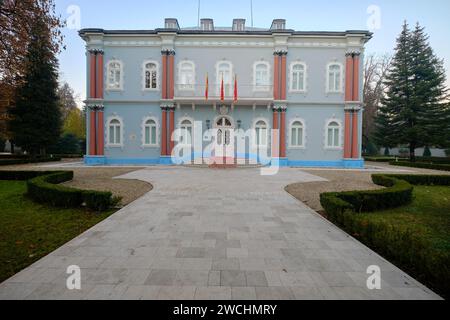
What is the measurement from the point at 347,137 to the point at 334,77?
18.1 ft

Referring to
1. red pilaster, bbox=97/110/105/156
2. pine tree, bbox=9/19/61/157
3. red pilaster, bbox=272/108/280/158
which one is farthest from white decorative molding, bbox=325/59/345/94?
pine tree, bbox=9/19/61/157

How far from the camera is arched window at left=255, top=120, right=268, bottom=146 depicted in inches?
856

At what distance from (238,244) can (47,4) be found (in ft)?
46.0

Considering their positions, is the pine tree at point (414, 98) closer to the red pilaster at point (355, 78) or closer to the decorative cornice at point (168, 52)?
the red pilaster at point (355, 78)

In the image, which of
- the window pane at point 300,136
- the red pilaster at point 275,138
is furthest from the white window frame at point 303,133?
the red pilaster at point 275,138

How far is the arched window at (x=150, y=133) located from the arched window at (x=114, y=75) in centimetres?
408

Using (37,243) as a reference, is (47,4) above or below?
above

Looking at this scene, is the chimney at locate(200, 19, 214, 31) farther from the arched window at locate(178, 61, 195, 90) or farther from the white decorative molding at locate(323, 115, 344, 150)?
the white decorative molding at locate(323, 115, 344, 150)

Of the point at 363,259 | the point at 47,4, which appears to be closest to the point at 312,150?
the point at 363,259

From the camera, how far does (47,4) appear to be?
37.1 ft

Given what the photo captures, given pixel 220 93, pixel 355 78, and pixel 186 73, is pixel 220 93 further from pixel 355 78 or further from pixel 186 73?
pixel 355 78

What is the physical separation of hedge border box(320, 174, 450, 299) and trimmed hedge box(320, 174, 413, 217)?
0.02 meters
